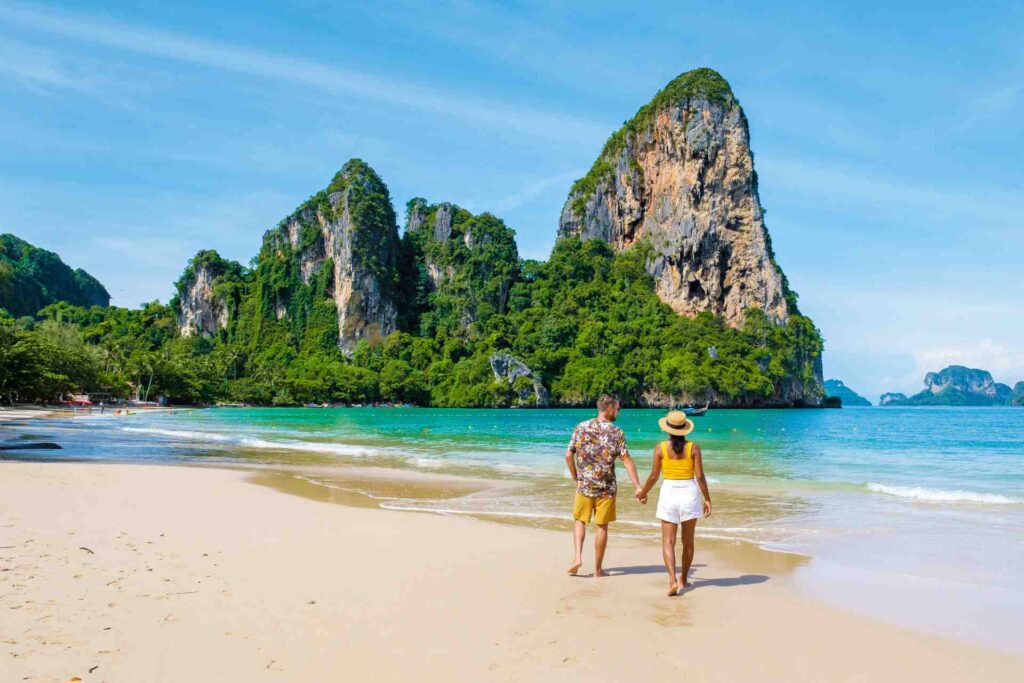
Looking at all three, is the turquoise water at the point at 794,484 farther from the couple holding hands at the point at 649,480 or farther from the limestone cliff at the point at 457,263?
the limestone cliff at the point at 457,263

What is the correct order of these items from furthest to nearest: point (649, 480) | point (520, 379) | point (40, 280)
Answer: point (40, 280) < point (520, 379) < point (649, 480)

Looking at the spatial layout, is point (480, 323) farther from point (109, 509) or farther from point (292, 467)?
point (109, 509)

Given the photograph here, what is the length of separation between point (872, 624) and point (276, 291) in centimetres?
13024

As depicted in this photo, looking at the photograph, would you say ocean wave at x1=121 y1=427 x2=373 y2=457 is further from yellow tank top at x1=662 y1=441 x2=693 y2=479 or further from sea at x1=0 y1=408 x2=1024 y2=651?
yellow tank top at x1=662 y1=441 x2=693 y2=479

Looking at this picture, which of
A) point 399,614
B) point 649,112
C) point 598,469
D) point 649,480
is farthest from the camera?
point 649,112

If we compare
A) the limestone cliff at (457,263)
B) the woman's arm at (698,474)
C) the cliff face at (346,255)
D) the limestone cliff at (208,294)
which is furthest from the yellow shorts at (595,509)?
the limestone cliff at (208,294)

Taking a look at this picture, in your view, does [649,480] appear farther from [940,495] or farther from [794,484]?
[794,484]

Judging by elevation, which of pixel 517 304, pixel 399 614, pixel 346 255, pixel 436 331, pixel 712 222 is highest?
Answer: pixel 712 222

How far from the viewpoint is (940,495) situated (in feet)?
42.2

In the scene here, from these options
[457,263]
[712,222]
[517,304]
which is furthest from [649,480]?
[457,263]

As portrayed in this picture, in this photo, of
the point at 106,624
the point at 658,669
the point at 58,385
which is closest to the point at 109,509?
the point at 106,624

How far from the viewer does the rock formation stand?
3728 inches

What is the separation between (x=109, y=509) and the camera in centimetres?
900

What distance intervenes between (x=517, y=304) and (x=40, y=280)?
373 feet
